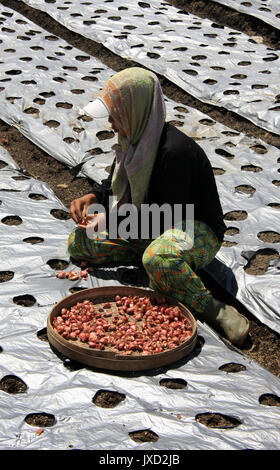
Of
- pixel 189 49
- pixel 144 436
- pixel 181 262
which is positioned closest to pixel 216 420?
pixel 144 436

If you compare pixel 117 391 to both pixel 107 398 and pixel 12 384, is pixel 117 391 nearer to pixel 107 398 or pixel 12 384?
pixel 107 398

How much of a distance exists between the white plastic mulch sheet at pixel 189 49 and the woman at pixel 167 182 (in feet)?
8.01

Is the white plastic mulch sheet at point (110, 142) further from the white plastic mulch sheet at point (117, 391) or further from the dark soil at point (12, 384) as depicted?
the dark soil at point (12, 384)

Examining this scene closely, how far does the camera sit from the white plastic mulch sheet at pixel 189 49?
5.96 meters

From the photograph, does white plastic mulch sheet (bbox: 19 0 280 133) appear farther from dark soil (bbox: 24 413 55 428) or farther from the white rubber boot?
dark soil (bbox: 24 413 55 428)

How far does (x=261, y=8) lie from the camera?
8.22 meters

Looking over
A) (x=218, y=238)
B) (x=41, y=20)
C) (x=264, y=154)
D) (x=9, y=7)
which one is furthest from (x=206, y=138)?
(x=9, y=7)

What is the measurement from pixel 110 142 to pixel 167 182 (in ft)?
6.78

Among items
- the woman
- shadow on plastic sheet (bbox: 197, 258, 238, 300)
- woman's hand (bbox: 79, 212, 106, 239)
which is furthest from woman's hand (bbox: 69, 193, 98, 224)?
shadow on plastic sheet (bbox: 197, 258, 238, 300)

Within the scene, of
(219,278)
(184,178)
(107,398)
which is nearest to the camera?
(107,398)

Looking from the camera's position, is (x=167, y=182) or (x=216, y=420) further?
(x=167, y=182)

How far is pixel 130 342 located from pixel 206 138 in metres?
2.67

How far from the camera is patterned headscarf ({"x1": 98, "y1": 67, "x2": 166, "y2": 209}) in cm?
322

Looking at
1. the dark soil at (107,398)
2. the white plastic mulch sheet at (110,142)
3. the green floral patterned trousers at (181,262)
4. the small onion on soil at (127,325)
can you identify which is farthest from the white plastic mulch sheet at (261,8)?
the dark soil at (107,398)
